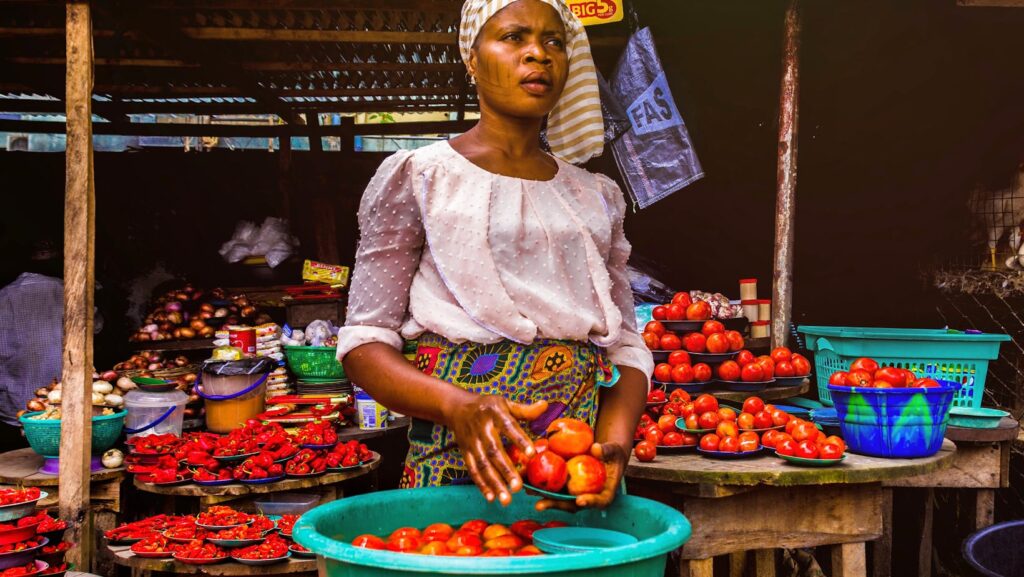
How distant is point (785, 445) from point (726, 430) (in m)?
0.28

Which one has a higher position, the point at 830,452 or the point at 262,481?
the point at 830,452

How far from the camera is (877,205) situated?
21.3 feet

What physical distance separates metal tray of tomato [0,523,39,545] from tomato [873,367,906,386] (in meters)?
3.76

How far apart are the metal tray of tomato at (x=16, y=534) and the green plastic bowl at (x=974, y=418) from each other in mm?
4346

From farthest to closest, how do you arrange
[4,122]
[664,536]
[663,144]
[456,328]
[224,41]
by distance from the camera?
[4,122], [224,41], [663,144], [456,328], [664,536]

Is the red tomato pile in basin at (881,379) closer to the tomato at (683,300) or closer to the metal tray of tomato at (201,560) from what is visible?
the tomato at (683,300)

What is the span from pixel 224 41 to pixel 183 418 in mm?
2696

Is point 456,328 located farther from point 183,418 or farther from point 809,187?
point 809,187

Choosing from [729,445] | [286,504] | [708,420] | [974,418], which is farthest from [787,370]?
[286,504]

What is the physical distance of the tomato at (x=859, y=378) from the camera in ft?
11.7

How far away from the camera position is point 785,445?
330 cm

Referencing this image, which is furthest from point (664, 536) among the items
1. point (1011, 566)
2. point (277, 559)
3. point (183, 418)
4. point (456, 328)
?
point (183, 418)

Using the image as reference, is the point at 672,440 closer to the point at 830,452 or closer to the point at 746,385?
the point at 830,452

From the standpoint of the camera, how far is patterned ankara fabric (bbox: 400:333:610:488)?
1.74 m
